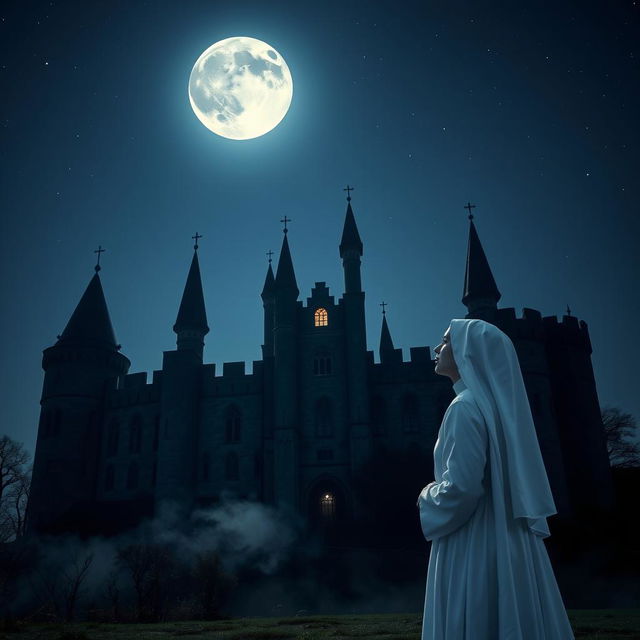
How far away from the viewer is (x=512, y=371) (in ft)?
11.8

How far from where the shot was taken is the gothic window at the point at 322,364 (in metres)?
38.7

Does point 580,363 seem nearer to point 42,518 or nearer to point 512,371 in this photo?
point 42,518

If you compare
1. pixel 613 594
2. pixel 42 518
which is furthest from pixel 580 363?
pixel 42 518

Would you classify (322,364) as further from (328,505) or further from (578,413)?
(578,413)

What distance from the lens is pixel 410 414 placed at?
3831 cm

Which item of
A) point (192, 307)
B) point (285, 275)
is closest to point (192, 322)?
point (192, 307)

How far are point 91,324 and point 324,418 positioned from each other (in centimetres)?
1881

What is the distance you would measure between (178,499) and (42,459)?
35.6ft

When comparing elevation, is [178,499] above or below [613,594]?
above

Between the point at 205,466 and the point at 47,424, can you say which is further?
the point at 47,424

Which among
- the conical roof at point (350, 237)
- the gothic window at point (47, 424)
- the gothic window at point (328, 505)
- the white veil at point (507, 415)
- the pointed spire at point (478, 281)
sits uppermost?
the conical roof at point (350, 237)

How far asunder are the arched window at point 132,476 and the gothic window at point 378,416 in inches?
623

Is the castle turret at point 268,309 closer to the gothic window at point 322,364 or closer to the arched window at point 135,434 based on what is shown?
the gothic window at point 322,364

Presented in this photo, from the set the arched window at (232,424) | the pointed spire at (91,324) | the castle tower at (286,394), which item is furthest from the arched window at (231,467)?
the pointed spire at (91,324)
